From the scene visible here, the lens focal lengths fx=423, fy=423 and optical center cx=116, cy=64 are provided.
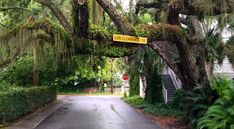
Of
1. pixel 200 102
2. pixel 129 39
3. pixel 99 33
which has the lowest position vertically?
pixel 200 102

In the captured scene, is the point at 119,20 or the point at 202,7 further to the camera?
the point at 202,7

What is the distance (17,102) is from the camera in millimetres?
19438

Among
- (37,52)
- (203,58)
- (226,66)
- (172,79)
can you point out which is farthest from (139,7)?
(172,79)

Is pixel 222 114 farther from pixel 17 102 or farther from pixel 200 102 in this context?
pixel 17 102

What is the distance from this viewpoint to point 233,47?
73.9 feet

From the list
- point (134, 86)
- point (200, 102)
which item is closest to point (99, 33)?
point (200, 102)

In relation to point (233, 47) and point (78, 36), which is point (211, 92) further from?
point (233, 47)

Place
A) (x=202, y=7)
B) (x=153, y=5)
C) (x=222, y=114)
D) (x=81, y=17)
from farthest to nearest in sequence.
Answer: (x=153, y=5) → (x=202, y=7) → (x=222, y=114) → (x=81, y=17)

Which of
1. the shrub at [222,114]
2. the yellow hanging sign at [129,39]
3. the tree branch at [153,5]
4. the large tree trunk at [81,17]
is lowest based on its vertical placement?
the shrub at [222,114]

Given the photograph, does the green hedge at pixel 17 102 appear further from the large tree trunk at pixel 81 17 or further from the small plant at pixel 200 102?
the small plant at pixel 200 102

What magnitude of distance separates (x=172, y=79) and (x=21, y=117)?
1680 centimetres

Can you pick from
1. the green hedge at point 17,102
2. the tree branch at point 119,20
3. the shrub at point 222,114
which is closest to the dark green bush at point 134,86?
the green hedge at point 17,102

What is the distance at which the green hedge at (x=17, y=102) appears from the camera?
57.8 feet

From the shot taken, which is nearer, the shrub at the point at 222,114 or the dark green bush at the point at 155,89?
the shrub at the point at 222,114
